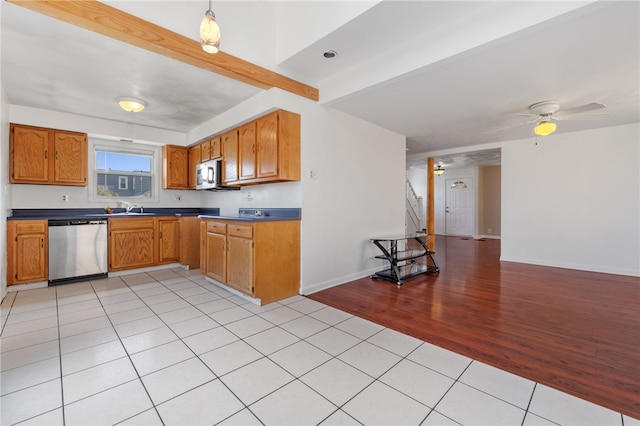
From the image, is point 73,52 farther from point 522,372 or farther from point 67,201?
point 522,372

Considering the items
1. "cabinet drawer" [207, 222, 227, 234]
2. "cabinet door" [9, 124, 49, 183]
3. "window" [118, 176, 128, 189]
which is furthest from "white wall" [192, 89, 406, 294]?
"cabinet door" [9, 124, 49, 183]

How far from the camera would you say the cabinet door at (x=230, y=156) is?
13.0 ft

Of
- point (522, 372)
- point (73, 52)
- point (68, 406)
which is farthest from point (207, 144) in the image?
point (522, 372)

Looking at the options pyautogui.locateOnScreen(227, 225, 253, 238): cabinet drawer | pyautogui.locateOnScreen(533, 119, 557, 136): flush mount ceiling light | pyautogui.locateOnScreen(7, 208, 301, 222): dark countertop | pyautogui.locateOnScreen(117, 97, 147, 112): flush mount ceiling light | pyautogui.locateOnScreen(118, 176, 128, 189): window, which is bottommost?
pyautogui.locateOnScreen(227, 225, 253, 238): cabinet drawer

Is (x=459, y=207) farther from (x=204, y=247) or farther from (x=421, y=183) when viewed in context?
(x=204, y=247)

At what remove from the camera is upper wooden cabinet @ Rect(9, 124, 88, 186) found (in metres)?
3.74

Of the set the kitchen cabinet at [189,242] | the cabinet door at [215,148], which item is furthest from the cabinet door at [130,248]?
the cabinet door at [215,148]

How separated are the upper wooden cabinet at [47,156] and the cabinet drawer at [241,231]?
283cm

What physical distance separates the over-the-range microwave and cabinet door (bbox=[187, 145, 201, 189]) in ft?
1.24

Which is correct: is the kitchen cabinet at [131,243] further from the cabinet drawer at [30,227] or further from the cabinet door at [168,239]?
the cabinet drawer at [30,227]

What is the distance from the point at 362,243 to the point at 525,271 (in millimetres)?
2922

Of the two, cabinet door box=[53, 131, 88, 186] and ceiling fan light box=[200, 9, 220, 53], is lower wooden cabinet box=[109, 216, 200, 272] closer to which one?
cabinet door box=[53, 131, 88, 186]

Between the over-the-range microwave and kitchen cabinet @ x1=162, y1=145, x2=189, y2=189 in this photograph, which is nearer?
the over-the-range microwave

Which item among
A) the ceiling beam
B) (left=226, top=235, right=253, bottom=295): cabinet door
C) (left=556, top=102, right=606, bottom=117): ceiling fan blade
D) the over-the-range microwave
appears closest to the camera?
the ceiling beam
